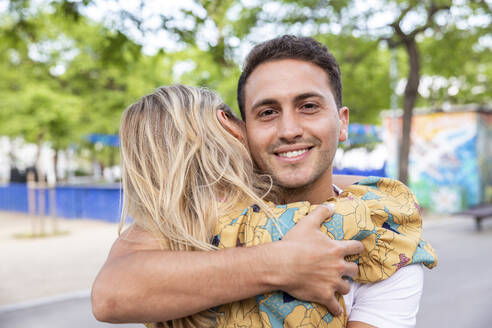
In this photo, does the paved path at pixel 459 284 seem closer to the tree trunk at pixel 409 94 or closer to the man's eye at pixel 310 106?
the tree trunk at pixel 409 94

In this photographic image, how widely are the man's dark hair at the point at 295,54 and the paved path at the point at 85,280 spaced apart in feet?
13.7

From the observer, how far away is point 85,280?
24.4 ft

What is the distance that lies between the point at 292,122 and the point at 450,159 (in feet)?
52.3

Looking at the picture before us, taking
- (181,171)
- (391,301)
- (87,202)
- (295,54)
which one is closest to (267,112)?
(295,54)

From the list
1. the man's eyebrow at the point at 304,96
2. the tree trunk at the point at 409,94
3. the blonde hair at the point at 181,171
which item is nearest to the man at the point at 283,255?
the man's eyebrow at the point at 304,96

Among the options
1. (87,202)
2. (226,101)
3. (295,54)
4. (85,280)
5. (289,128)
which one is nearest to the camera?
(289,128)

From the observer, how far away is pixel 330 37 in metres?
11.2

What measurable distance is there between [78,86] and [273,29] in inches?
483

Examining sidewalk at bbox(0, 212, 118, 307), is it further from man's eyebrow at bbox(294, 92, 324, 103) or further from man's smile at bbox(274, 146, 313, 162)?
man's eyebrow at bbox(294, 92, 324, 103)

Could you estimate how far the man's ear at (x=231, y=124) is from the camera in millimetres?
1864

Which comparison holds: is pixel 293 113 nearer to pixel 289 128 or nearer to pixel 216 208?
pixel 289 128

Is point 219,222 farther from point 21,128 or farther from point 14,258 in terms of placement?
point 21,128

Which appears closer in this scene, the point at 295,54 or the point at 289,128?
the point at 289,128

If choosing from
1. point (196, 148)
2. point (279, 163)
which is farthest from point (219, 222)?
point (279, 163)
